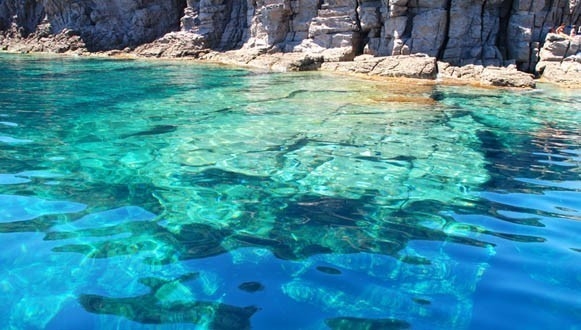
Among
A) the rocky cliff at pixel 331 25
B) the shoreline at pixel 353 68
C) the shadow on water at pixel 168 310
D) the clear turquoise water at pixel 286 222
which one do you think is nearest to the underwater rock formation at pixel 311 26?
the rocky cliff at pixel 331 25

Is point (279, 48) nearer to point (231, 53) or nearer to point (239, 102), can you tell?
point (231, 53)

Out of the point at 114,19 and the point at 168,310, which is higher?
the point at 114,19

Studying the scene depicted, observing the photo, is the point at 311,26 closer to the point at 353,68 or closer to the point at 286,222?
the point at 353,68

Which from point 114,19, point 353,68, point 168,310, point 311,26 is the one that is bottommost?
point 168,310

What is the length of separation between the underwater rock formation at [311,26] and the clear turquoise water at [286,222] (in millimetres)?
9912

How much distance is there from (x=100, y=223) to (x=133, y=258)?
0.76 m

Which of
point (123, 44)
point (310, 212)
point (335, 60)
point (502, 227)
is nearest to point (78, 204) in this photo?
point (310, 212)

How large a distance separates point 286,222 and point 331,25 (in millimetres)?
17459

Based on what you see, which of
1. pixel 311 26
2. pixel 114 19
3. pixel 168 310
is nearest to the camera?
pixel 168 310

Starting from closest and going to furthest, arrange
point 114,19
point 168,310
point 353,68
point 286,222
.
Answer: point 168,310 < point 286,222 < point 353,68 < point 114,19

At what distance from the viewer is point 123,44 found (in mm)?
27250

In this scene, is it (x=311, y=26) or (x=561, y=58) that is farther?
(x=311, y=26)

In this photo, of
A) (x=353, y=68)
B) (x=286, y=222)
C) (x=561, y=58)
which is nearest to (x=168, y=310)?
(x=286, y=222)

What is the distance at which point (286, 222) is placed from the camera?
419cm
